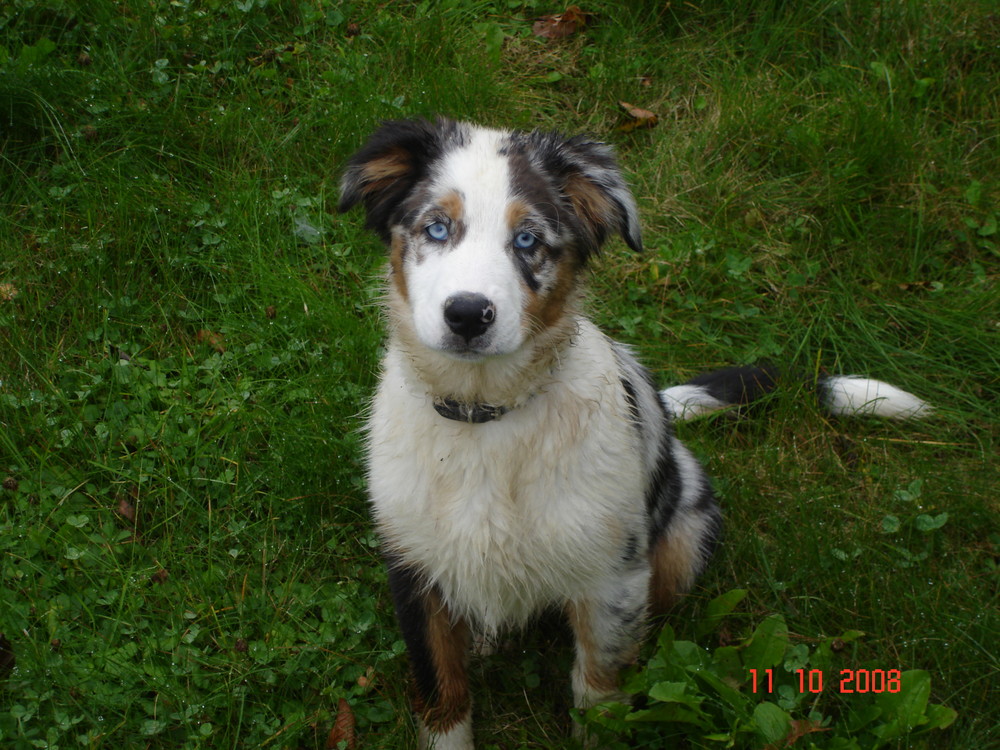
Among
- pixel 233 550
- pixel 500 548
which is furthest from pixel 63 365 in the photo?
pixel 500 548

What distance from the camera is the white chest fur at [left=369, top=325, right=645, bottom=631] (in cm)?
258

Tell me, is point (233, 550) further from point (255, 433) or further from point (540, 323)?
point (540, 323)

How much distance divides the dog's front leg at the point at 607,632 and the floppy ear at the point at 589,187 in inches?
39.5

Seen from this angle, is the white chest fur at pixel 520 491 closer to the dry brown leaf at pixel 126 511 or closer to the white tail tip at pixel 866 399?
the dry brown leaf at pixel 126 511

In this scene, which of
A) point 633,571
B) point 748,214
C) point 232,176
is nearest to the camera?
point 633,571

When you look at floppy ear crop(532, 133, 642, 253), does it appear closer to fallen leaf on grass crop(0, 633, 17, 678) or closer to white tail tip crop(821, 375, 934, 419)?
white tail tip crop(821, 375, 934, 419)

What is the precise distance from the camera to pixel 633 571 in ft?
8.97

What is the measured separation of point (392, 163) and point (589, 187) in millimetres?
572

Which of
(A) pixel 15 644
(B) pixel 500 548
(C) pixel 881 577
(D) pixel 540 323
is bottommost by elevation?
(C) pixel 881 577

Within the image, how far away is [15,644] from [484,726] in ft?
4.90

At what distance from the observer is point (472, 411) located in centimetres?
260

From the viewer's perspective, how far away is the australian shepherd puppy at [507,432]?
2504mm

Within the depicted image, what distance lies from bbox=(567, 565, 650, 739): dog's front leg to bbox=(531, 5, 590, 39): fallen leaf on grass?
10.8 feet
